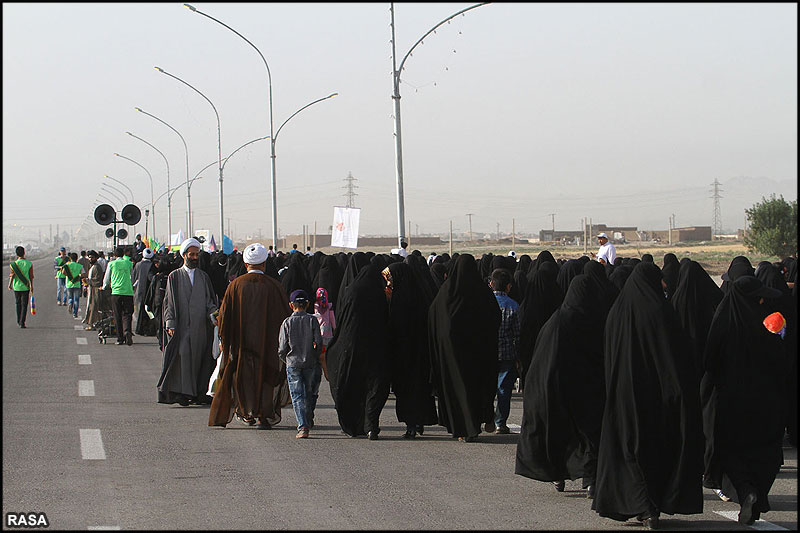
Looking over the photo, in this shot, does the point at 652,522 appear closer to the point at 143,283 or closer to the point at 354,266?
the point at 354,266

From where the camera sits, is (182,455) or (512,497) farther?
(182,455)

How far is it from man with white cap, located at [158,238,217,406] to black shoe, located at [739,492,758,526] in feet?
22.3

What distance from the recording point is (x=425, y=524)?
6.66m

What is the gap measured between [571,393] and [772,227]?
57.1 m

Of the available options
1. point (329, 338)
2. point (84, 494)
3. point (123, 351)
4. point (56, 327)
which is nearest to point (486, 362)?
point (329, 338)

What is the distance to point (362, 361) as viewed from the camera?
33.6ft

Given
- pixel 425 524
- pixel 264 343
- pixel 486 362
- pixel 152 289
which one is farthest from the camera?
pixel 152 289

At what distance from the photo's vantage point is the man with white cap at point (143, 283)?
19.5 m

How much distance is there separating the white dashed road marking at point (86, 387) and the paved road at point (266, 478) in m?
0.74

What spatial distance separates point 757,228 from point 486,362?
5514 cm

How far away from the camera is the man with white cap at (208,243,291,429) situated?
1070 centimetres

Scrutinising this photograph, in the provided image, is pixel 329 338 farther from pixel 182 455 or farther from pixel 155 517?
pixel 155 517

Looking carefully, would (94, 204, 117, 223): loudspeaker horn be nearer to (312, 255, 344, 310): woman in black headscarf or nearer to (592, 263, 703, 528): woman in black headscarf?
(312, 255, 344, 310): woman in black headscarf

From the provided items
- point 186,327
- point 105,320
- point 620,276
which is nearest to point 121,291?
point 105,320
